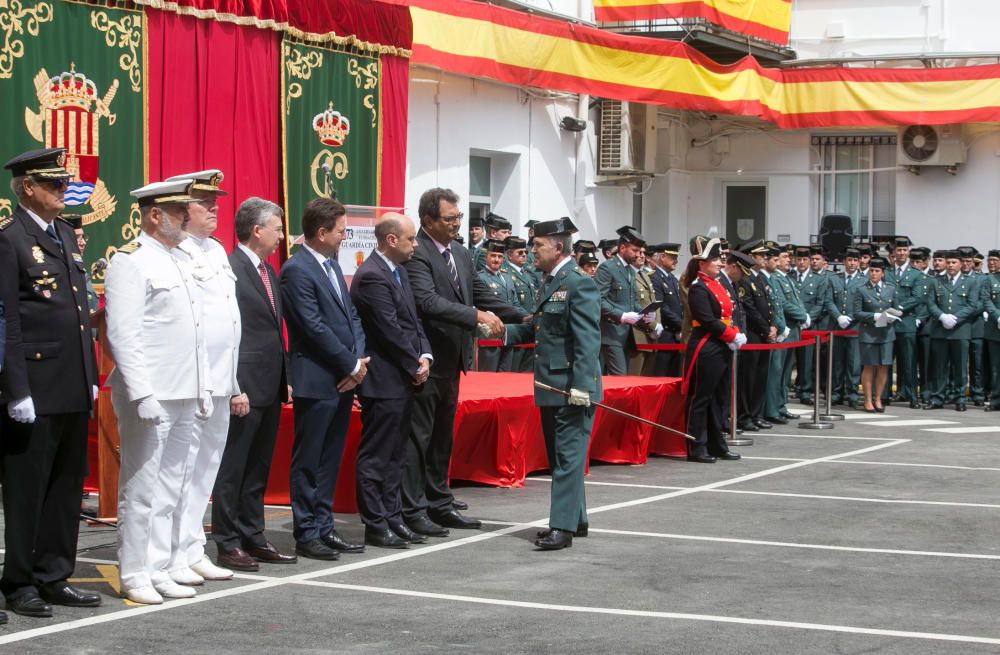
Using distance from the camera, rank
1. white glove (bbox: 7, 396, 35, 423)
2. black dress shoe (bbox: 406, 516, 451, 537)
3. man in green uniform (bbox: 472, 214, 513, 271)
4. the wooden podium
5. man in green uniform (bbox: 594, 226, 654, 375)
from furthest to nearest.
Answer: man in green uniform (bbox: 472, 214, 513, 271), man in green uniform (bbox: 594, 226, 654, 375), the wooden podium, black dress shoe (bbox: 406, 516, 451, 537), white glove (bbox: 7, 396, 35, 423)

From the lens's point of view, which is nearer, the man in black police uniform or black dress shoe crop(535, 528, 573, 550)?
the man in black police uniform

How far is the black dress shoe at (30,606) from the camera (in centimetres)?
643

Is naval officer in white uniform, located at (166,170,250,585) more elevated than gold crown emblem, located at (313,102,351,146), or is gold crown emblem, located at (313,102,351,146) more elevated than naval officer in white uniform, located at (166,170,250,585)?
gold crown emblem, located at (313,102,351,146)

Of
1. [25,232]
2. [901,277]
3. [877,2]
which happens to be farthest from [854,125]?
[25,232]

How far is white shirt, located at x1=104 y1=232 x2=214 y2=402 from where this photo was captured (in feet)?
21.8

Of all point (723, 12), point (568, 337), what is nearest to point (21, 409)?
point (568, 337)

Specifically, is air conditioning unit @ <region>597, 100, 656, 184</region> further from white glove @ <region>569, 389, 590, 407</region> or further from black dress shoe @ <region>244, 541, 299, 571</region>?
black dress shoe @ <region>244, 541, 299, 571</region>

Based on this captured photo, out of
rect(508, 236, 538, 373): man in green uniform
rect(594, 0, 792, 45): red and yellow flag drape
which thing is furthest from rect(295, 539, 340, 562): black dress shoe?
rect(594, 0, 792, 45): red and yellow flag drape

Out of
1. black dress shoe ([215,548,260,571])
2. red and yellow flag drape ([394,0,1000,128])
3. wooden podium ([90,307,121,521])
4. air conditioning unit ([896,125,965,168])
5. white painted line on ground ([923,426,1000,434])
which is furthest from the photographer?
air conditioning unit ([896,125,965,168])

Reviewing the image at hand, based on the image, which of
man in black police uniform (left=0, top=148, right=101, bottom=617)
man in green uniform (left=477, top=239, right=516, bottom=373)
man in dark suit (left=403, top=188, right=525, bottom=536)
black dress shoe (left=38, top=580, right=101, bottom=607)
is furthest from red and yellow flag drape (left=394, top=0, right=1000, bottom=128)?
black dress shoe (left=38, top=580, right=101, bottom=607)

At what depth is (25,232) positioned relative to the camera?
652 cm

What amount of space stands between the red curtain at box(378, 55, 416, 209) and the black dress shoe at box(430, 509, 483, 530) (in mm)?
6092

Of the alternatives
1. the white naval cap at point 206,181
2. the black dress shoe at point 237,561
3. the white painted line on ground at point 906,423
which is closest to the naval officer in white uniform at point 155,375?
the white naval cap at point 206,181

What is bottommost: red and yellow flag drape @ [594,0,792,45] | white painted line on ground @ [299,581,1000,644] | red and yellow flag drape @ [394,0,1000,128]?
white painted line on ground @ [299,581,1000,644]
